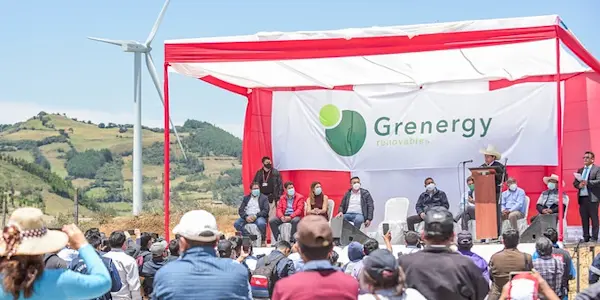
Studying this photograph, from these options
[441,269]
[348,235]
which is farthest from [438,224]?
[348,235]

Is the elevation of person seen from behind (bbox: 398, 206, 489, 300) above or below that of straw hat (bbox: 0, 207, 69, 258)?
below

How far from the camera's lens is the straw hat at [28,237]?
3.42m

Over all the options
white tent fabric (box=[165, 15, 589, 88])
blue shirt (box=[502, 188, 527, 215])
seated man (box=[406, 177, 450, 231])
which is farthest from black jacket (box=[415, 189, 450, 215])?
white tent fabric (box=[165, 15, 589, 88])

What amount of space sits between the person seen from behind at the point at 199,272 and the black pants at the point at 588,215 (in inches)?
361

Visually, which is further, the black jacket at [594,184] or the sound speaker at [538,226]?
the black jacket at [594,184]

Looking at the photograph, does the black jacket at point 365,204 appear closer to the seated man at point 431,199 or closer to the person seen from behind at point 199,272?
the seated man at point 431,199

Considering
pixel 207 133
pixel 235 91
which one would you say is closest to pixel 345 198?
pixel 235 91

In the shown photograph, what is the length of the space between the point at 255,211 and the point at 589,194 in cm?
544

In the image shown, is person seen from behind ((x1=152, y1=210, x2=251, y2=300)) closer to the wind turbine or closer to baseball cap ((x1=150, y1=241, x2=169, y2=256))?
baseball cap ((x1=150, y1=241, x2=169, y2=256))

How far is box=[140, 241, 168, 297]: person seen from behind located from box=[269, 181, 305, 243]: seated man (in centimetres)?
539

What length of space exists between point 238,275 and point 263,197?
9.88m

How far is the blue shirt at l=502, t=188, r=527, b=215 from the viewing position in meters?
12.9

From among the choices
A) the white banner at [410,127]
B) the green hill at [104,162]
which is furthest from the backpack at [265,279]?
the green hill at [104,162]

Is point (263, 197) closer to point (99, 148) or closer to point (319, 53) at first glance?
point (319, 53)
